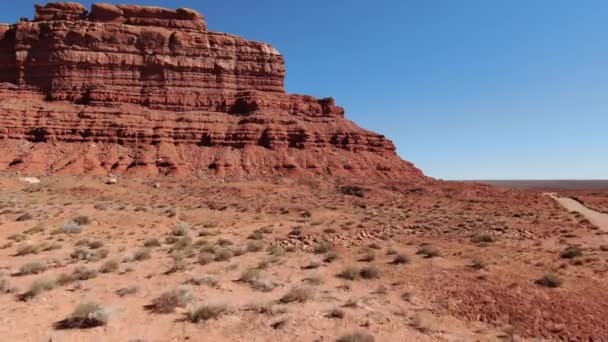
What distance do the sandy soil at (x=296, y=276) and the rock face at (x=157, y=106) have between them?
28.3 meters

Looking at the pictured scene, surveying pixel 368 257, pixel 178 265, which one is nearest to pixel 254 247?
pixel 178 265

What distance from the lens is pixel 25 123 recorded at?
5034cm

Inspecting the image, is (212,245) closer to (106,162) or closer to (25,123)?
(106,162)

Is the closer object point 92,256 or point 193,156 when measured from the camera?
point 92,256

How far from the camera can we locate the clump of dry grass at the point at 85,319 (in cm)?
720

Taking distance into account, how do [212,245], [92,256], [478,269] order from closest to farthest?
[478,269], [92,256], [212,245]

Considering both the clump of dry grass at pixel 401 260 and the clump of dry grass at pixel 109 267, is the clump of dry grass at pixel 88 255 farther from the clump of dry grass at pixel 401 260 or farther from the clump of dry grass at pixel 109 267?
the clump of dry grass at pixel 401 260

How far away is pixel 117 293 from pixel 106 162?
4354cm

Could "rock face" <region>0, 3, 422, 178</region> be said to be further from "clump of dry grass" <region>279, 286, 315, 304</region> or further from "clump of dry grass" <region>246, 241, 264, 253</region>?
"clump of dry grass" <region>279, 286, 315, 304</region>

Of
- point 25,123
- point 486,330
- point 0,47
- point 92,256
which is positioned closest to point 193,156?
point 25,123

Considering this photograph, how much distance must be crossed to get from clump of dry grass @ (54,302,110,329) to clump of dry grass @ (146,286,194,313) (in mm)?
1026

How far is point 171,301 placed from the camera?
326 inches

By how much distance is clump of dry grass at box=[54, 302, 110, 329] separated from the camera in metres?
7.20

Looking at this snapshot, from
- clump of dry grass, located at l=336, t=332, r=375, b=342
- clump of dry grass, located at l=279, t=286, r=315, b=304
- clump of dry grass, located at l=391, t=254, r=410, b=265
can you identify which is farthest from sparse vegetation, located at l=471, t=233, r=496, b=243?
clump of dry grass, located at l=336, t=332, r=375, b=342
